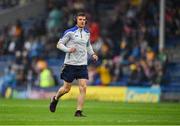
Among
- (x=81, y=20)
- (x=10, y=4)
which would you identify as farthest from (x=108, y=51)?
(x=81, y=20)

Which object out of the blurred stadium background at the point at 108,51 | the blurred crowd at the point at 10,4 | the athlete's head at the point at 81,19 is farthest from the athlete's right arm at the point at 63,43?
the blurred crowd at the point at 10,4

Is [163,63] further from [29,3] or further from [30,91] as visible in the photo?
[29,3]

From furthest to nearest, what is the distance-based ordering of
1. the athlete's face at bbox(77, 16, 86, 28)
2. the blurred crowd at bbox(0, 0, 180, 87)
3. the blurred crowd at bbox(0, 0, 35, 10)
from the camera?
the blurred crowd at bbox(0, 0, 35, 10), the blurred crowd at bbox(0, 0, 180, 87), the athlete's face at bbox(77, 16, 86, 28)

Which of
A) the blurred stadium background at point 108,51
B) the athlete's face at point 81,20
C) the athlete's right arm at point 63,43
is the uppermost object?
the blurred stadium background at point 108,51

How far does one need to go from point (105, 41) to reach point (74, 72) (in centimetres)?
1636

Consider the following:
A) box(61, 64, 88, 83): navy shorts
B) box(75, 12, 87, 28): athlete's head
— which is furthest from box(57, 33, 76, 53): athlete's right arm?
box(61, 64, 88, 83): navy shorts

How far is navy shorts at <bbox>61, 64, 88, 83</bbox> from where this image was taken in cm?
1964

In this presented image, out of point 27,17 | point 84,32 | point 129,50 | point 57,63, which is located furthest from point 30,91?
point 84,32

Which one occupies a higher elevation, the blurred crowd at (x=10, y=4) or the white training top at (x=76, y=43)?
the blurred crowd at (x=10, y=4)

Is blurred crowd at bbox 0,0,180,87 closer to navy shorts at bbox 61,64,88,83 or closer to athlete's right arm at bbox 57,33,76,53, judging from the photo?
navy shorts at bbox 61,64,88,83

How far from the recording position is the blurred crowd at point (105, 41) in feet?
111

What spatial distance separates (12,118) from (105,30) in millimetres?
20630

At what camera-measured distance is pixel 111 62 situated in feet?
114

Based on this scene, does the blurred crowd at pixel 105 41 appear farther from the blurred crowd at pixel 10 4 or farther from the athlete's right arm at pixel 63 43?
the athlete's right arm at pixel 63 43
